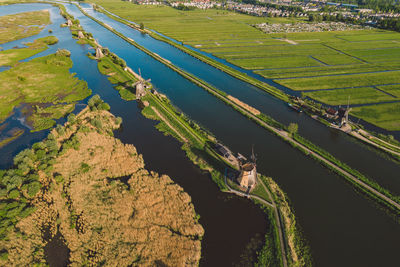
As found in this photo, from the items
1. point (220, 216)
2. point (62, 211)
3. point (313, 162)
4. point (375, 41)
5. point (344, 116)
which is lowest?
point (62, 211)

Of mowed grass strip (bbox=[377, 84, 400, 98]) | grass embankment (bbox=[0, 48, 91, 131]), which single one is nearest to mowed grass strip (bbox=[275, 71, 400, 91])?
mowed grass strip (bbox=[377, 84, 400, 98])

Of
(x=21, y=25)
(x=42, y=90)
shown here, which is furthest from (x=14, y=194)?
(x=21, y=25)

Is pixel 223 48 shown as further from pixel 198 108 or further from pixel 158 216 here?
pixel 158 216

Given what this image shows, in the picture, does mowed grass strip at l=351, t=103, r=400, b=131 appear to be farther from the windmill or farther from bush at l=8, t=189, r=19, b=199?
bush at l=8, t=189, r=19, b=199

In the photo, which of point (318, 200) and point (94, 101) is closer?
point (318, 200)

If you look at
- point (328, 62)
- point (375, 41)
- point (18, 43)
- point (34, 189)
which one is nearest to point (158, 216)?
point (34, 189)

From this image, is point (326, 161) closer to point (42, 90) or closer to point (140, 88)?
point (140, 88)

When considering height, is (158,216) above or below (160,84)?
below

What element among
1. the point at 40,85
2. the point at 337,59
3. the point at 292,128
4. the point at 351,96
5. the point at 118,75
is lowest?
the point at 40,85
